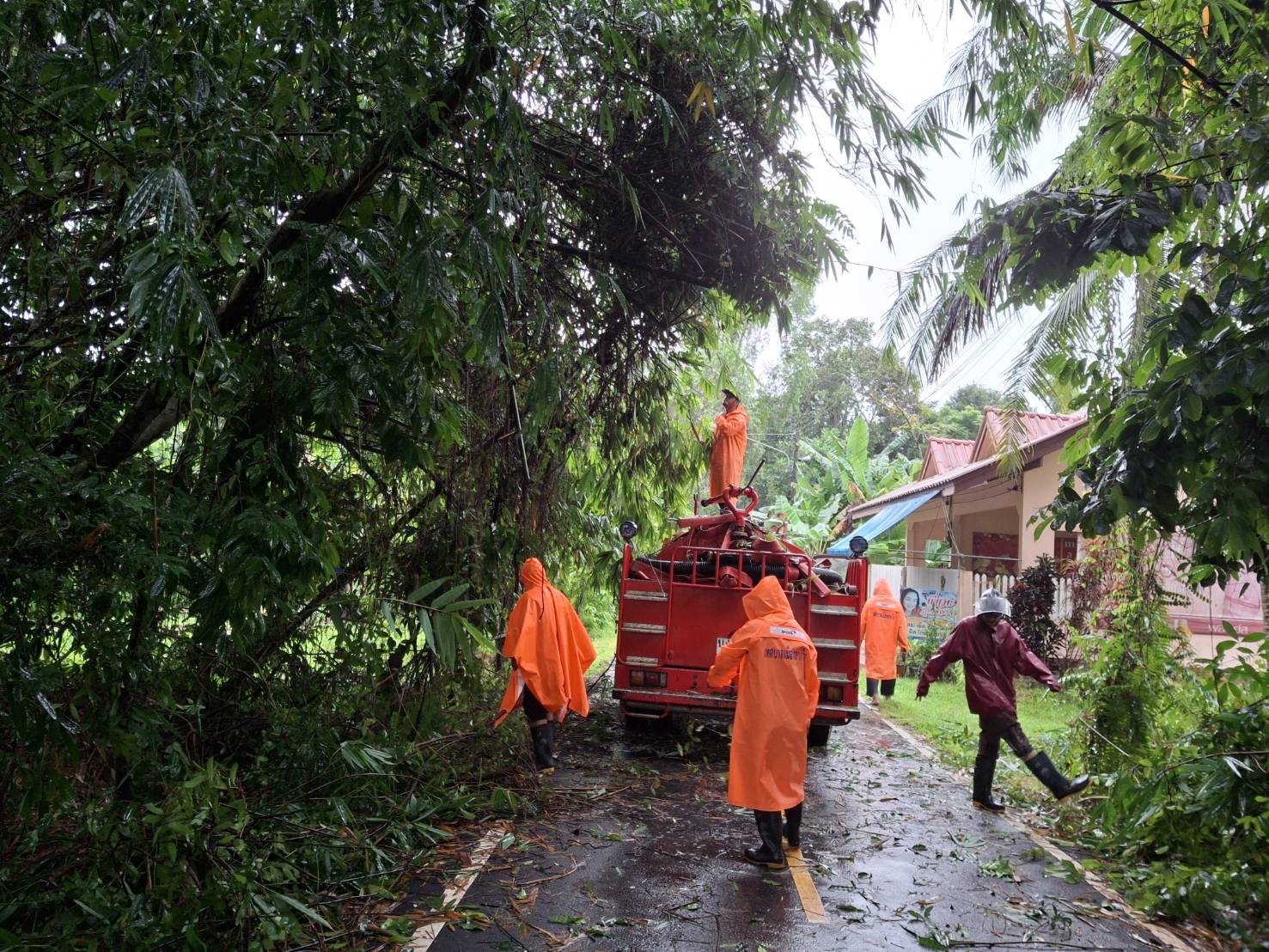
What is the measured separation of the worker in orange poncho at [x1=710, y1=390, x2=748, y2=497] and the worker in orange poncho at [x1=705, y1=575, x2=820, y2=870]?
4.10m

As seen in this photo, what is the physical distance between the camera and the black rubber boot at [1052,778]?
7371 millimetres

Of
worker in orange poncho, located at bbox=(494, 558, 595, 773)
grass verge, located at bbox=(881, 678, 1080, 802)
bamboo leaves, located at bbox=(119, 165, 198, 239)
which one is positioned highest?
bamboo leaves, located at bbox=(119, 165, 198, 239)

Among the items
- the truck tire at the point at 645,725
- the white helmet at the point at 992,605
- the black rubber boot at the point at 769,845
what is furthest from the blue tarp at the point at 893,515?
the black rubber boot at the point at 769,845

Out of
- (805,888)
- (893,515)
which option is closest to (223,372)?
(805,888)

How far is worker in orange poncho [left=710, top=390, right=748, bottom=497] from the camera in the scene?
1057cm

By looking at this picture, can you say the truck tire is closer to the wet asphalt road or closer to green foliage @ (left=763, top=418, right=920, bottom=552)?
the wet asphalt road

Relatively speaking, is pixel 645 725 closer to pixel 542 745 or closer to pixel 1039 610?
pixel 542 745

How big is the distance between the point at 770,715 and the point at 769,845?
0.81 meters

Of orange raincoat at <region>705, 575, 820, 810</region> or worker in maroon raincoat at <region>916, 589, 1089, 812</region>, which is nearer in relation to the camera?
orange raincoat at <region>705, 575, 820, 810</region>

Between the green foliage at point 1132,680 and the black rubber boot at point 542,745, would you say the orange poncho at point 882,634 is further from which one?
the black rubber boot at point 542,745

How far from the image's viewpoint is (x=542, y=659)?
8203 mm

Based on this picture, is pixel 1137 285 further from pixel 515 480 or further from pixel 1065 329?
pixel 515 480

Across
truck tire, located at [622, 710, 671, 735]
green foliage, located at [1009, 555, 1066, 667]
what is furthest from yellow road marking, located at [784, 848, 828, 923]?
green foliage, located at [1009, 555, 1066, 667]

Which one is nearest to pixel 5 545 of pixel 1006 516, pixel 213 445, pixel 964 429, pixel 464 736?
pixel 213 445
